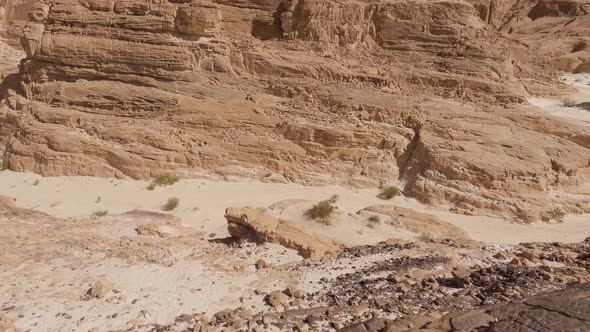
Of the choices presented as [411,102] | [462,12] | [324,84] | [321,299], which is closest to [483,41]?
[462,12]

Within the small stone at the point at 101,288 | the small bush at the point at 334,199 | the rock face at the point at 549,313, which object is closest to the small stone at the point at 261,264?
the small stone at the point at 101,288

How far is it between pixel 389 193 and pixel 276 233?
4.82 metres

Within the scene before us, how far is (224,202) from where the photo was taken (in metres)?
11.4

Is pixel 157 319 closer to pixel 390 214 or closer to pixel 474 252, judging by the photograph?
pixel 474 252

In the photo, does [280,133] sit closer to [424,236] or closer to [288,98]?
[288,98]

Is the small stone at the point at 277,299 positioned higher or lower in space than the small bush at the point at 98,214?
higher

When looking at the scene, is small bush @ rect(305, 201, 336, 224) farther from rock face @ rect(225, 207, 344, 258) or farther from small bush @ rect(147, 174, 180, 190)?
small bush @ rect(147, 174, 180, 190)

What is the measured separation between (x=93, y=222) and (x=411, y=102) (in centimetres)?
873

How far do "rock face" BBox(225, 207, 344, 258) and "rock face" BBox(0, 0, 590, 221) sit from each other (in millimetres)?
4347

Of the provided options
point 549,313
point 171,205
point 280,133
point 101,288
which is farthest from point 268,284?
point 280,133

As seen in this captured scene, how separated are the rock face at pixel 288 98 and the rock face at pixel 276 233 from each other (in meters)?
4.35

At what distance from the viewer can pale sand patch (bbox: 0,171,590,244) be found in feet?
32.7

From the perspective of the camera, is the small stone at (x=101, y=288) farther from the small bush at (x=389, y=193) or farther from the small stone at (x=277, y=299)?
the small bush at (x=389, y=193)

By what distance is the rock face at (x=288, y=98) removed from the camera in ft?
38.5
